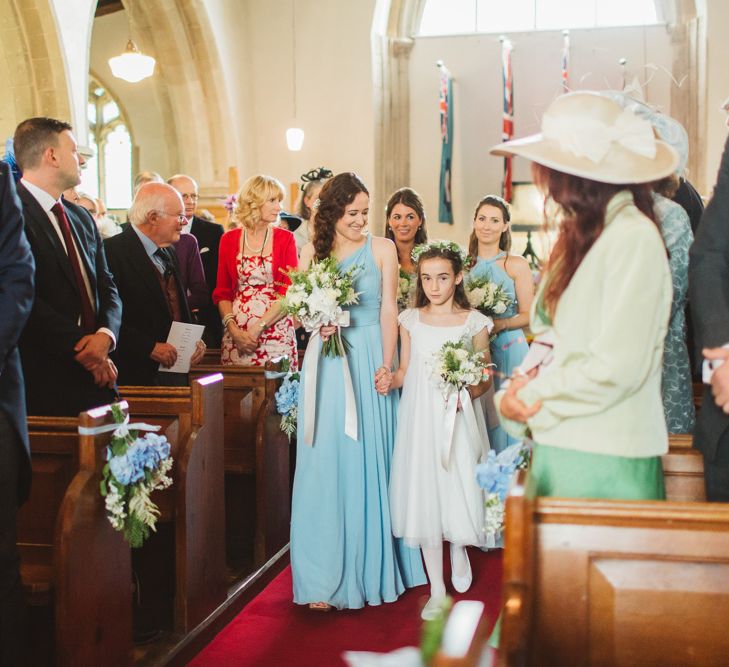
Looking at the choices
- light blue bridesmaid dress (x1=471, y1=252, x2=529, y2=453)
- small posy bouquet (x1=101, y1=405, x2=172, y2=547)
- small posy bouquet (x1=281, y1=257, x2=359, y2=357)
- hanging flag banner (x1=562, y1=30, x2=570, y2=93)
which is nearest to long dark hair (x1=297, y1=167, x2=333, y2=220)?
light blue bridesmaid dress (x1=471, y1=252, x2=529, y2=453)

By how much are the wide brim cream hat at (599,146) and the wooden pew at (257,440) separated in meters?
2.68

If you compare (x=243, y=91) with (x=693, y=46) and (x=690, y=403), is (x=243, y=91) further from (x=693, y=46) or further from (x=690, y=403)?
(x=690, y=403)

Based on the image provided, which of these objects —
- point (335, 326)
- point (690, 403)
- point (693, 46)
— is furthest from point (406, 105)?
point (690, 403)

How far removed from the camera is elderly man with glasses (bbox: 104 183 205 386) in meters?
4.72

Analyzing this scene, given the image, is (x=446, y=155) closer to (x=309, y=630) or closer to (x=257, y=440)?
(x=257, y=440)

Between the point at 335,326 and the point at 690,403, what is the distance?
160 cm

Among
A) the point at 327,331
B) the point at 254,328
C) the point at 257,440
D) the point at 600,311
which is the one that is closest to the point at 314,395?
the point at 327,331

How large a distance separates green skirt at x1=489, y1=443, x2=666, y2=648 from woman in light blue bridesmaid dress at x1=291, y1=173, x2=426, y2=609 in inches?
78.5

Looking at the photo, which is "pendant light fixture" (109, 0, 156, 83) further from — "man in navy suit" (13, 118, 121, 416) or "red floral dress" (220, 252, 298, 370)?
"man in navy suit" (13, 118, 121, 416)

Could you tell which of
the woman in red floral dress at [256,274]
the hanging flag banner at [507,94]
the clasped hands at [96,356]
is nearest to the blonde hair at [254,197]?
the woman in red floral dress at [256,274]

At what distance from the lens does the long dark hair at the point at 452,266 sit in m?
4.20

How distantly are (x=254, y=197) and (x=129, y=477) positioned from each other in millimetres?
2585

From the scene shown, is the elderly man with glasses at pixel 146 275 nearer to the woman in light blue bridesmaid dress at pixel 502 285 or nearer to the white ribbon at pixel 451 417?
the white ribbon at pixel 451 417

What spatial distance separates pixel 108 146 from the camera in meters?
17.2
